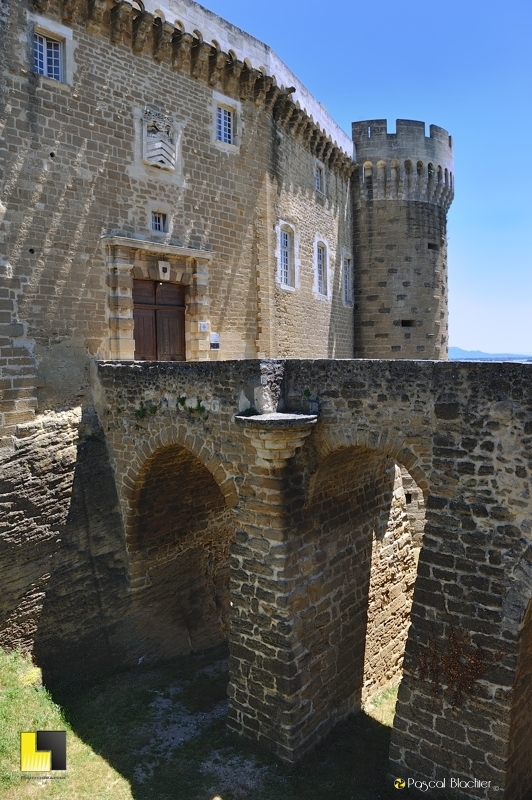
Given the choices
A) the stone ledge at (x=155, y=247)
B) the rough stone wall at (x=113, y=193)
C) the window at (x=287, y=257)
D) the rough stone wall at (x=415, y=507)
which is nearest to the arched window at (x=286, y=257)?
the window at (x=287, y=257)

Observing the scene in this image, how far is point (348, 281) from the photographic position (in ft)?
66.8

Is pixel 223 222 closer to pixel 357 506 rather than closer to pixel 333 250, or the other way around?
pixel 333 250

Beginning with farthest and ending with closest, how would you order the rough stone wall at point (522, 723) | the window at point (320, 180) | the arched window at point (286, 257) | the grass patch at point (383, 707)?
1. the window at point (320, 180)
2. the arched window at point (286, 257)
3. the grass patch at point (383, 707)
4. the rough stone wall at point (522, 723)

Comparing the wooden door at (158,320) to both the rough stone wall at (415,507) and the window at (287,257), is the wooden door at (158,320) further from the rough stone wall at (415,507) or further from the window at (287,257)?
the rough stone wall at (415,507)

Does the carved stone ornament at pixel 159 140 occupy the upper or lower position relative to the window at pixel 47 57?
lower

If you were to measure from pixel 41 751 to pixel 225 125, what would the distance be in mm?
12730

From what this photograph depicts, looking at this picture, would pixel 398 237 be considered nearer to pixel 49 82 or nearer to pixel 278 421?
pixel 49 82

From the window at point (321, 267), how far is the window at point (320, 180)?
165cm

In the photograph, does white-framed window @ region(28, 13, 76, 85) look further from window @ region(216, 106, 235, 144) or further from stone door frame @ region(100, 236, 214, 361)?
window @ region(216, 106, 235, 144)

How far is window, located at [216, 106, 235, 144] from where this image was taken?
533 inches

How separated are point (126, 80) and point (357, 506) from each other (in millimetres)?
9259

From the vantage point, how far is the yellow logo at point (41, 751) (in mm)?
7301

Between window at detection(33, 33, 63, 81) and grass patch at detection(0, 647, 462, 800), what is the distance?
970 cm

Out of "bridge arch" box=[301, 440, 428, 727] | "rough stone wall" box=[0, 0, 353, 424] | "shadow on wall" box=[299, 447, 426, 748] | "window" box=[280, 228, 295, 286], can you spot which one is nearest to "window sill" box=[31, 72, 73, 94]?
"rough stone wall" box=[0, 0, 353, 424]
